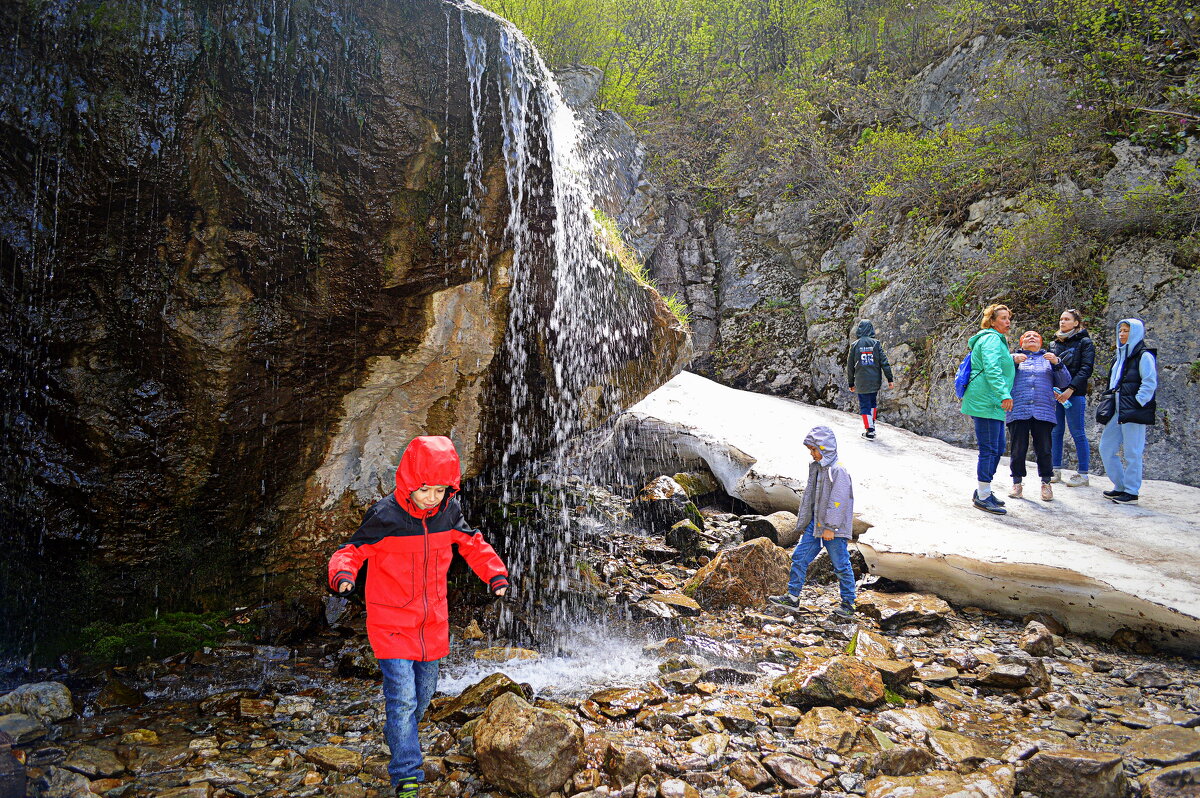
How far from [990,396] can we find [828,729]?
4.87m

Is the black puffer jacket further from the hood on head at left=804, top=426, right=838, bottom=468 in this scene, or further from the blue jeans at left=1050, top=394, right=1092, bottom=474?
the hood on head at left=804, top=426, right=838, bottom=468

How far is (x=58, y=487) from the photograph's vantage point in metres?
4.54

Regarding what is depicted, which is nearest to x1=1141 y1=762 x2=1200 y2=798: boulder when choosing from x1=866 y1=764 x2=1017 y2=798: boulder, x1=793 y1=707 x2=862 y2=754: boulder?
x1=866 y1=764 x2=1017 y2=798: boulder

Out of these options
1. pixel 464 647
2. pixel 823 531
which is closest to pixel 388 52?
pixel 464 647

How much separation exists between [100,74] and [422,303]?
2.58 meters

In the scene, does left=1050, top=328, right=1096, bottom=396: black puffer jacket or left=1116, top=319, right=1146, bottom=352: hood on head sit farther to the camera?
left=1050, top=328, right=1096, bottom=396: black puffer jacket

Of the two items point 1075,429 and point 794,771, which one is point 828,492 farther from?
point 1075,429

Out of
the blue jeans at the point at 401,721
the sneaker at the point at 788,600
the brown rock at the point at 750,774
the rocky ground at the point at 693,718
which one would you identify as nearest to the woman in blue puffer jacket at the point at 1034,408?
the rocky ground at the point at 693,718

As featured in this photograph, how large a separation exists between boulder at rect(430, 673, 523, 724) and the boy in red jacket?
1.96 ft

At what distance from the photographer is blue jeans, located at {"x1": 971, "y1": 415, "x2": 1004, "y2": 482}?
6875mm

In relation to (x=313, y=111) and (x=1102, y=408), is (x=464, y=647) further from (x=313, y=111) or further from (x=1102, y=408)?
(x=1102, y=408)

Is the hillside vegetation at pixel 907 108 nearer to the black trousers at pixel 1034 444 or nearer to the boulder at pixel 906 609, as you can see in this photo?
the black trousers at pixel 1034 444

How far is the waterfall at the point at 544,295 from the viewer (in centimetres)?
527

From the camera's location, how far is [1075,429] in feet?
25.6
